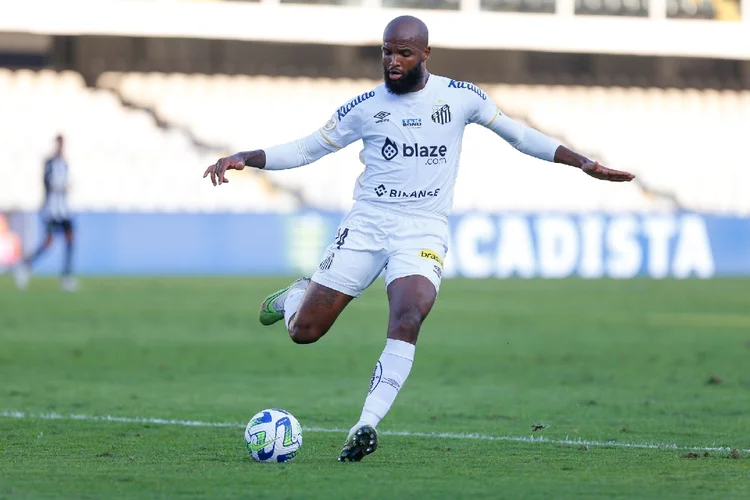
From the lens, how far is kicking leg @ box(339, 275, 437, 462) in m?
6.85

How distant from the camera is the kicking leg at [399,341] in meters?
6.85

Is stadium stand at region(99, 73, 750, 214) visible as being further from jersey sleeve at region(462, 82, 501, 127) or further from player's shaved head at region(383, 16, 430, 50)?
player's shaved head at region(383, 16, 430, 50)

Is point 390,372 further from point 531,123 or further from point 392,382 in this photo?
point 531,123

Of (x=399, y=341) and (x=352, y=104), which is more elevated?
(x=352, y=104)

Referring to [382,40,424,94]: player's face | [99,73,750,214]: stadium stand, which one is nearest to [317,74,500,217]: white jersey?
[382,40,424,94]: player's face

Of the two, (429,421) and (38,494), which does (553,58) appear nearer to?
(429,421)

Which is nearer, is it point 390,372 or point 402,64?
point 390,372

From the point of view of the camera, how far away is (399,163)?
7379 millimetres

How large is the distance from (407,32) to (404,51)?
0.32 ft

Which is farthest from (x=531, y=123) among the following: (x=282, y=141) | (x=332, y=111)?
(x=282, y=141)

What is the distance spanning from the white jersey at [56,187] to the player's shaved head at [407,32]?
16675 mm

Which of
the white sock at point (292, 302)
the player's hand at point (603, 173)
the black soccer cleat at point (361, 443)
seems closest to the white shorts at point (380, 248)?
the white sock at point (292, 302)

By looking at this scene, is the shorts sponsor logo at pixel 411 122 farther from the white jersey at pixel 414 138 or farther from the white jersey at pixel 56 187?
the white jersey at pixel 56 187

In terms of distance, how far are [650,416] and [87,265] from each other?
778 inches
